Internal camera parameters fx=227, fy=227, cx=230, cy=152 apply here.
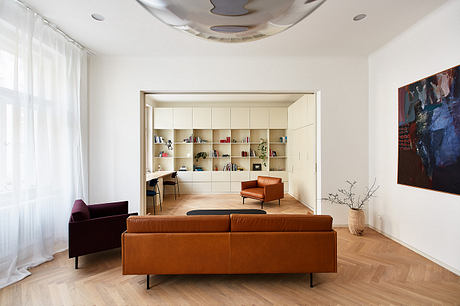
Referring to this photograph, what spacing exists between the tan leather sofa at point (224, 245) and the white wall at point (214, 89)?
6.81 ft

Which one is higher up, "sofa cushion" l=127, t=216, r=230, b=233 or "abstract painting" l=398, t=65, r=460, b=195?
"abstract painting" l=398, t=65, r=460, b=195

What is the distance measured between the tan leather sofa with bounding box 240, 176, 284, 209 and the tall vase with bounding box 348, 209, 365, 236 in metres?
2.04

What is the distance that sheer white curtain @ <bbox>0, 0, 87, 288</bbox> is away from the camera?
2523mm

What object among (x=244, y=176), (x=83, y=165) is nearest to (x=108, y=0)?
(x=83, y=165)

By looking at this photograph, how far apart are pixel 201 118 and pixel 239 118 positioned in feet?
4.01

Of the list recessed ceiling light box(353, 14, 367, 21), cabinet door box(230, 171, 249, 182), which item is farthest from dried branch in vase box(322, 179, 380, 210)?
cabinet door box(230, 171, 249, 182)

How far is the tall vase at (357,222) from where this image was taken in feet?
12.3

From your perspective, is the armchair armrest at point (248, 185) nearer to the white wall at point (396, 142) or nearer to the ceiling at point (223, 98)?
the ceiling at point (223, 98)

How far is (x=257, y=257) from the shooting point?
218cm

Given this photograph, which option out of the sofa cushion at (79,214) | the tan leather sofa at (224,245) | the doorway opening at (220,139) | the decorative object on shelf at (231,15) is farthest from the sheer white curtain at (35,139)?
the doorway opening at (220,139)

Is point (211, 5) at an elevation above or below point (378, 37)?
below

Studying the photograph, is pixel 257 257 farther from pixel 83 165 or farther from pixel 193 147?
pixel 193 147

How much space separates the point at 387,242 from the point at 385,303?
172 cm

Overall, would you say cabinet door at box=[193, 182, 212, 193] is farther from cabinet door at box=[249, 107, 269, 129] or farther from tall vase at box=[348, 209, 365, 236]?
tall vase at box=[348, 209, 365, 236]
